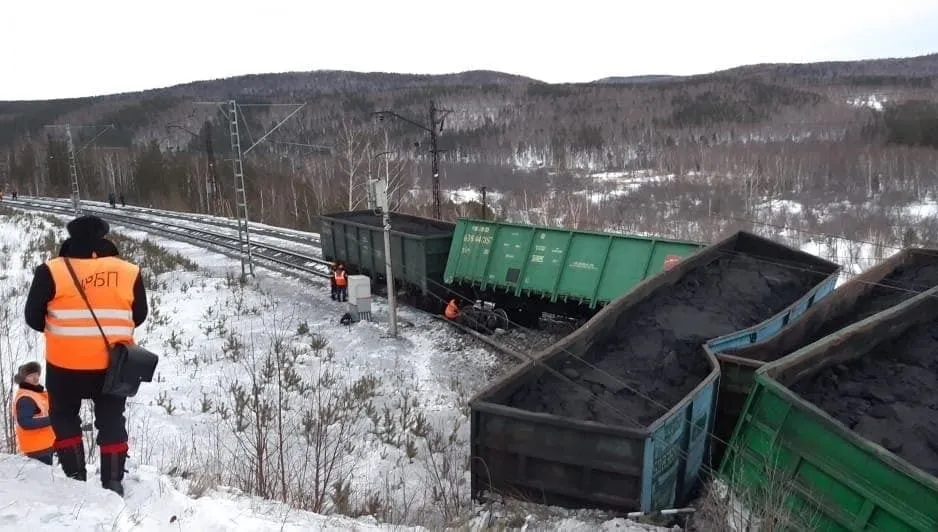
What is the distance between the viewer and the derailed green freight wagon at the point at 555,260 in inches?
430

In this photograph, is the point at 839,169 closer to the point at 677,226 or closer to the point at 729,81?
the point at 677,226

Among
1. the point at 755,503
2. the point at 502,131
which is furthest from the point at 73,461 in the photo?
the point at 502,131

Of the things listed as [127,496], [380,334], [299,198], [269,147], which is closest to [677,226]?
[299,198]

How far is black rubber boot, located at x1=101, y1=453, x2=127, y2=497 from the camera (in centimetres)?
393

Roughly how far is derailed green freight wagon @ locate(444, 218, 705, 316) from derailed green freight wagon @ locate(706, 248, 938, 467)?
8.46 feet

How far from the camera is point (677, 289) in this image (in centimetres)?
901

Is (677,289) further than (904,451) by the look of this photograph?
Yes

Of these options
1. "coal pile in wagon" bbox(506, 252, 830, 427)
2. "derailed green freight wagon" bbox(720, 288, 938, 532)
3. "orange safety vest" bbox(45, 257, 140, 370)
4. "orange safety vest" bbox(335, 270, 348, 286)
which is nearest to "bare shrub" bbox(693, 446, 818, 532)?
"derailed green freight wagon" bbox(720, 288, 938, 532)

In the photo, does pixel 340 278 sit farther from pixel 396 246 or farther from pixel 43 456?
pixel 43 456

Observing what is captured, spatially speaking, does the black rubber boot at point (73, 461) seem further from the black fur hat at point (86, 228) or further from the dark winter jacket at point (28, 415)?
the black fur hat at point (86, 228)

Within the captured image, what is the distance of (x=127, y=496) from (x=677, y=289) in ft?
24.3

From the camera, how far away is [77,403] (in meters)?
3.97

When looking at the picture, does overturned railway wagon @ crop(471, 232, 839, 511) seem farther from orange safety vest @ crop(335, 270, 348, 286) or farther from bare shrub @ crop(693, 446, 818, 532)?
orange safety vest @ crop(335, 270, 348, 286)

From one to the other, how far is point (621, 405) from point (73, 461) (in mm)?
4657
